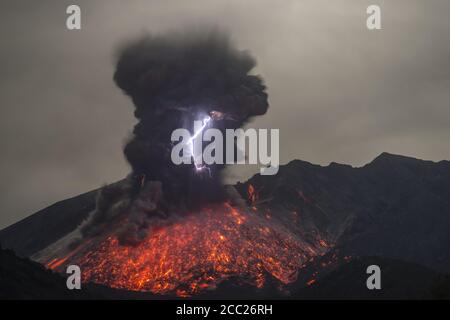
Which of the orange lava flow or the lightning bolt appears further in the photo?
the lightning bolt

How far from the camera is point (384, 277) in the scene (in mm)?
157500

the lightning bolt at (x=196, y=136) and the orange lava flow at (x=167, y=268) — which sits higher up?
the lightning bolt at (x=196, y=136)

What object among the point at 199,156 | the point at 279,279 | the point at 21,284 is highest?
the point at 199,156

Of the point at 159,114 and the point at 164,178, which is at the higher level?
→ the point at 159,114

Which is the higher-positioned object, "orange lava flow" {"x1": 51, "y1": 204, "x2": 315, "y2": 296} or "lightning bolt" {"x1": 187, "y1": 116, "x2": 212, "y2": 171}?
"lightning bolt" {"x1": 187, "y1": 116, "x2": 212, "y2": 171}

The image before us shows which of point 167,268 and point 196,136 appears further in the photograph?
point 196,136

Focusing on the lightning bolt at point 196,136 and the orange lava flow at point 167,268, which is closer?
the orange lava flow at point 167,268

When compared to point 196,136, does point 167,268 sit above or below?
below

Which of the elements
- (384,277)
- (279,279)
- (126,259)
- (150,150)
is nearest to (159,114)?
(150,150)
